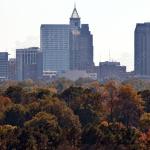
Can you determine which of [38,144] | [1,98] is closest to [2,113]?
[1,98]

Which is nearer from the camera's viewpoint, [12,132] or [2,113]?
[12,132]

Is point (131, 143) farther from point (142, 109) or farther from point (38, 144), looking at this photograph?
point (142, 109)

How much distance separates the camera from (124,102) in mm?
100438

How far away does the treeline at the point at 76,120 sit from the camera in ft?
242

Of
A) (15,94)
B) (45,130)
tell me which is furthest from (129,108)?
(45,130)

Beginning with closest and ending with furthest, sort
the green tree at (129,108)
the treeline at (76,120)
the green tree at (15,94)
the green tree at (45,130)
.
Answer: the treeline at (76,120)
the green tree at (45,130)
the green tree at (129,108)
the green tree at (15,94)

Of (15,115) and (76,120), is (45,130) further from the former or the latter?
(15,115)

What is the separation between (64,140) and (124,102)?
25.2 metres

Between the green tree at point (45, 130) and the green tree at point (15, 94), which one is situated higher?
the green tree at point (15, 94)

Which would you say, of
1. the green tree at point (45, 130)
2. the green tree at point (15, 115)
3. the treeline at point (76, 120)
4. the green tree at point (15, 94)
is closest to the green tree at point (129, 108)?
the treeline at point (76, 120)

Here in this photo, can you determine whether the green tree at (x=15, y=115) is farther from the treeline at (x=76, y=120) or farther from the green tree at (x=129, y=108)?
the green tree at (x=129, y=108)

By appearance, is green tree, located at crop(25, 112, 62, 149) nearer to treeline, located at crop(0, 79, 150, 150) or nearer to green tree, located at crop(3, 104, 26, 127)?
treeline, located at crop(0, 79, 150, 150)

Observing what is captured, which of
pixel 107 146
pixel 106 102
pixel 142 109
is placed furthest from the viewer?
pixel 106 102

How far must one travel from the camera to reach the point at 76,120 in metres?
84.4
